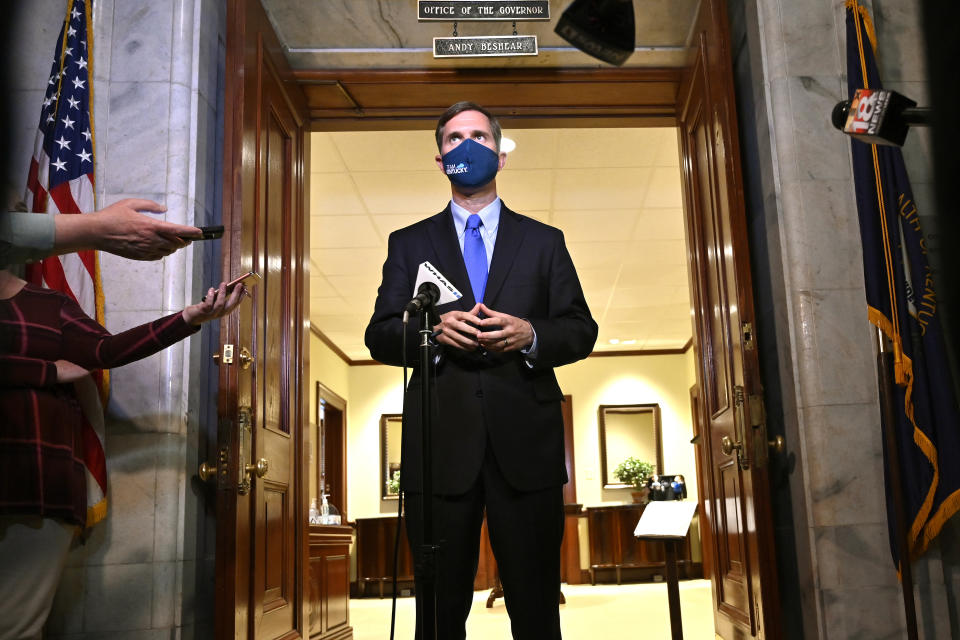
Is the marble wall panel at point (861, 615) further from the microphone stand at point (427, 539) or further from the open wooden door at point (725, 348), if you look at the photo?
the microphone stand at point (427, 539)

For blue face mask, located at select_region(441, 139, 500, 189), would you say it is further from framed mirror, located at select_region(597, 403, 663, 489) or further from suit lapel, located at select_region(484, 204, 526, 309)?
framed mirror, located at select_region(597, 403, 663, 489)

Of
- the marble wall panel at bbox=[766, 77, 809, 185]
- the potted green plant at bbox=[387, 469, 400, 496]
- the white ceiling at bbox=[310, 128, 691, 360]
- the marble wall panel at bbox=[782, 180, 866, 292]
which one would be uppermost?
the white ceiling at bbox=[310, 128, 691, 360]

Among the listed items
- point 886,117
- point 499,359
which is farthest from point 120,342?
point 886,117

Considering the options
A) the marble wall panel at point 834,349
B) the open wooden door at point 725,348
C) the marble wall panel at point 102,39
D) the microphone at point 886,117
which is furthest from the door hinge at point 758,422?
the marble wall panel at point 102,39

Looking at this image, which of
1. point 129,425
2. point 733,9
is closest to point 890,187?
point 733,9

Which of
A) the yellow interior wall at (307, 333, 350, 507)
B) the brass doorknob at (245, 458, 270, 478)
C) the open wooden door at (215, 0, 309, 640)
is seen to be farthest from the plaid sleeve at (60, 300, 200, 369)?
the yellow interior wall at (307, 333, 350, 507)

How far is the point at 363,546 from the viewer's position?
10859mm

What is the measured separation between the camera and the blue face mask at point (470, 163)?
2.27 m

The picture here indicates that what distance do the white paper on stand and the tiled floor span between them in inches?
76.0

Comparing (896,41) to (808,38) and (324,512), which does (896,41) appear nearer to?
(808,38)

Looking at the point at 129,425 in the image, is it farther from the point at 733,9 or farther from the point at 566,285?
the point at 733,9

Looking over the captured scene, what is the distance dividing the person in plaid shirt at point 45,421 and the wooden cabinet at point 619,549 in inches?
382

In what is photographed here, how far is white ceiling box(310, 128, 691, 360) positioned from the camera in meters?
5.85

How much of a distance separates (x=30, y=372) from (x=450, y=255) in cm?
101
